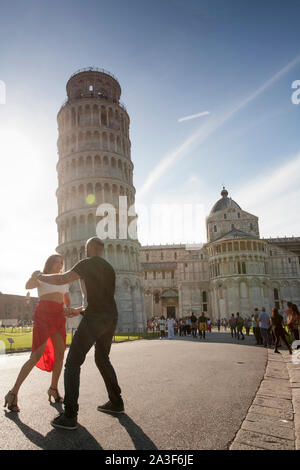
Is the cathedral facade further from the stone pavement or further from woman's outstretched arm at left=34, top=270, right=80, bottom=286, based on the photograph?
woman's outstretched arm at left=34, top=270, right=80, bottom=286

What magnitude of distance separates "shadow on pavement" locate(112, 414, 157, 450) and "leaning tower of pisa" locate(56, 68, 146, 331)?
3642 centimetres

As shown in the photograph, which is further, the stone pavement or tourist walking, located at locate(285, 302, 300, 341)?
tourist walking, located at locate(285, 302, 300, 341)

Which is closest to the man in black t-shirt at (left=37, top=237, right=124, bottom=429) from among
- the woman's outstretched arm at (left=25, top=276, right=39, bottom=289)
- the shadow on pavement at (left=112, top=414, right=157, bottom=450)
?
the shadow on pavement at (left=112, top=414, right=157, bottom=450)

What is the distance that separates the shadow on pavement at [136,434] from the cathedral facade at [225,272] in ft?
186

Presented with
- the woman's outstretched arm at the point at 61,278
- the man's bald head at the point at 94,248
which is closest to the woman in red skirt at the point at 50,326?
the woman's outstretched arm at the point at 61,278

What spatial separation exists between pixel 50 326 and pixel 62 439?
185 centimetres

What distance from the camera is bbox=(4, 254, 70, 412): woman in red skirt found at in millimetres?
4793

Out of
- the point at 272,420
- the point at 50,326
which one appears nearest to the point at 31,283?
the point at 50,326

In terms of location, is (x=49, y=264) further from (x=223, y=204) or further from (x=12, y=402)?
(x=223, y=204)

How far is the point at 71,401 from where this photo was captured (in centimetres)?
380

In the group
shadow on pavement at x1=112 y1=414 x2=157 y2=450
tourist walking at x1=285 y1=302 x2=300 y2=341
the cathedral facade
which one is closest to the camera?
shadow on pavement at x1=112 y1=414 x2=157 y2=450
